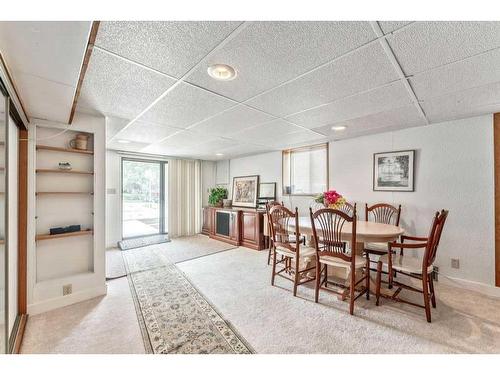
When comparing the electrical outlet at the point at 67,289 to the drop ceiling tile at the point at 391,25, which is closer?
the drop ceiling tile at the point at 391,25

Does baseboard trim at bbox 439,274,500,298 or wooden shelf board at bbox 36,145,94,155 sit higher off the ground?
wooden shelf board at bbox 36,145,94,155

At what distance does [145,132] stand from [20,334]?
261 centimetres

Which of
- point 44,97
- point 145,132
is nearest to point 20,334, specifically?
point 44,97

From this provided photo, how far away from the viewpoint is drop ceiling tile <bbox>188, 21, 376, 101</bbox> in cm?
112

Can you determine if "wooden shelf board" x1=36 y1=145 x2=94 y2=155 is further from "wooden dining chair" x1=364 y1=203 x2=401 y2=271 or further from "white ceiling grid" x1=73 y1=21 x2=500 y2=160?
"wooden dining chair" x1=364 y1=203 x2=401 y2=271

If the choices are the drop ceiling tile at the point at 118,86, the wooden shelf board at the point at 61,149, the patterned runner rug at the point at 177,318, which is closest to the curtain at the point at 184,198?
the patterned runner rug at the point at 177,318

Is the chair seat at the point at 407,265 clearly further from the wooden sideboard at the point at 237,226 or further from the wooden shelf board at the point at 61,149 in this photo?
the wooden shelf board at the point at 61,149

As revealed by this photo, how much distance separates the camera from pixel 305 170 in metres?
4.36

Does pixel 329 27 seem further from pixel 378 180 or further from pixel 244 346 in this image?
pixel 378 180

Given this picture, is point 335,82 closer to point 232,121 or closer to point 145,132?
point 232,121

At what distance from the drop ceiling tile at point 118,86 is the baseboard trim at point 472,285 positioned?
404 cm

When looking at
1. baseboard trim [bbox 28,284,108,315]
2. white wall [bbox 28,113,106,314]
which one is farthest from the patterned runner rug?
white wall [bbox 28,113,106,314]

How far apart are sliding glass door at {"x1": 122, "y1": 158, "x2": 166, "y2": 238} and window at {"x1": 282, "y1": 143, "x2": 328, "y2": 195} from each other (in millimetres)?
3347

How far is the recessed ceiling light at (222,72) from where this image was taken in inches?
58.5
